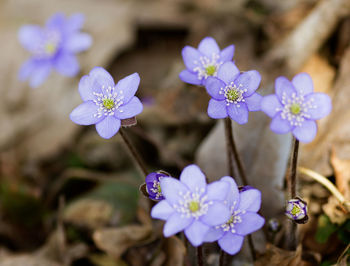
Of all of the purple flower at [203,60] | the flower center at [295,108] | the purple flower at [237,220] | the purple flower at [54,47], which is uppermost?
the purple flower at [54,47]

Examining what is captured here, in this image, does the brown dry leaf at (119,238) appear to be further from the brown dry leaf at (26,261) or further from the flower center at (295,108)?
the flower center at (295,108)

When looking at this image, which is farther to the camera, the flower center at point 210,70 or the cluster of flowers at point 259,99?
the flower center at point 210,70

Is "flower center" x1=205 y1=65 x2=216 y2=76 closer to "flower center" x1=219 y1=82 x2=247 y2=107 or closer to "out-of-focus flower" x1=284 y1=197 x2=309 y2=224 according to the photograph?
"flower center" x1=219 y1=82 x2=247 y2=107

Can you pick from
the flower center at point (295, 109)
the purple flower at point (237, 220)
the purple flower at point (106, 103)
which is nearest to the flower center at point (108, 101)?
the purple flower at point (106, 103)

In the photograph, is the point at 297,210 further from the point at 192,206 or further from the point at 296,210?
the point at 192,206

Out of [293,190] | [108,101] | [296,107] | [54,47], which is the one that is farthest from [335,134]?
[54,47]

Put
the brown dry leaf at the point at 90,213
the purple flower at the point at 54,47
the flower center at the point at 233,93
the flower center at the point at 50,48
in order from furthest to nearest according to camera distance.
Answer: the flower center at the point at 50,48 < the purple flower at the point at 54,47 < the brown dry leaf at the point at 90,213 < the flower center at the point at 233,93

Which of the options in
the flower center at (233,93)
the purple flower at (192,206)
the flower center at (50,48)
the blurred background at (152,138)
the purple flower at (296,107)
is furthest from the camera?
the flower center at (50,48)
